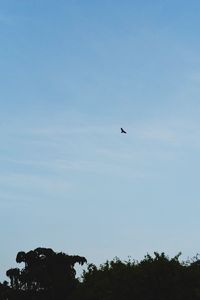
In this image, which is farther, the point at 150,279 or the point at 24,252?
the point at 24,252

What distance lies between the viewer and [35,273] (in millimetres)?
74750

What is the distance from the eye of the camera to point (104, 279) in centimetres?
5116

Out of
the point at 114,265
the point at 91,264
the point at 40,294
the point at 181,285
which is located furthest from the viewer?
Result: the point at 40,294

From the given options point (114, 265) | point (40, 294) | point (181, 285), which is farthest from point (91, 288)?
point (40, 294)

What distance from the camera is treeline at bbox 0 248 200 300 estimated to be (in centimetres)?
4328

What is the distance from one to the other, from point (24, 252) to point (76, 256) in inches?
295

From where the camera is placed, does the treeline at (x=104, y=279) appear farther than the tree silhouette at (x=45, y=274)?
No

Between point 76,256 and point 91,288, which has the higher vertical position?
point 76,256

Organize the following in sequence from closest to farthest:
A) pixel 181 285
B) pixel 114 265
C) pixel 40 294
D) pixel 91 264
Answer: pixel 181 285 < pixel 114 265 < pixel 91 264 < pixel 40 294

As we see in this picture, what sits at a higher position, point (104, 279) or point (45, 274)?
point (45, 274)

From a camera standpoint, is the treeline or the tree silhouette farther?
the tree silhouette

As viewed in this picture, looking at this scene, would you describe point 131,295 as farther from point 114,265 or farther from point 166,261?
point 114,265

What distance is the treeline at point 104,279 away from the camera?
43281 mm

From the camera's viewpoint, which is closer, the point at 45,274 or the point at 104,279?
the point at 104,279
